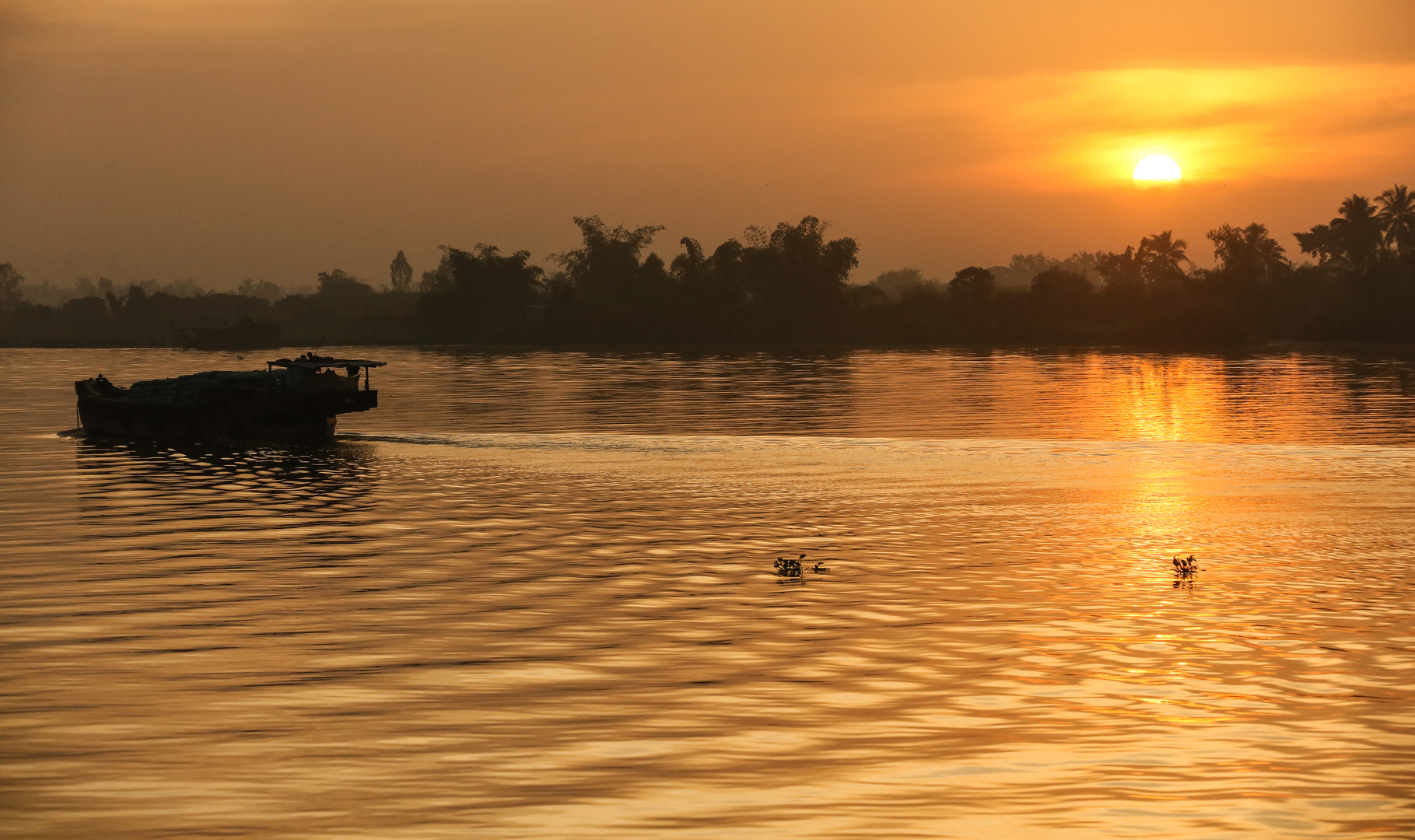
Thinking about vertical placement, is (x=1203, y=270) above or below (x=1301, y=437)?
above

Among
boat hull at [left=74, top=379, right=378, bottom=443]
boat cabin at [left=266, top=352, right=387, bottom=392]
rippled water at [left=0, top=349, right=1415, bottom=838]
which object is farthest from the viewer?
boat cabin at [left=266, top=352, right=387, bottom=392]

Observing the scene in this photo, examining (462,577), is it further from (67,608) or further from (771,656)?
(771,656)

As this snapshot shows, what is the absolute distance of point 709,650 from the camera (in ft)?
51.4

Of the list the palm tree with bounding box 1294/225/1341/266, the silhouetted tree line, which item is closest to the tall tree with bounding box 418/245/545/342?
the silhouetted tree line

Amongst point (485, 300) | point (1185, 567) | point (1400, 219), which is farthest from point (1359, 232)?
point (1185, 567)

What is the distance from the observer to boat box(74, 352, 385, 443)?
49.6 meters

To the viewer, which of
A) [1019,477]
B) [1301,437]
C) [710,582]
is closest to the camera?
[710,582]

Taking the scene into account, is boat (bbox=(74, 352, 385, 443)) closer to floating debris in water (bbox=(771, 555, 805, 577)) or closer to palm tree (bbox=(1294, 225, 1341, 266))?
floating debris in water (bbox=(771, 555, 805, 577))

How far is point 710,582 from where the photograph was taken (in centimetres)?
2044

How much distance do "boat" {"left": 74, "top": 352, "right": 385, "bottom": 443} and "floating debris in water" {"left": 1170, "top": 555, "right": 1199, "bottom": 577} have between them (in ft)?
111

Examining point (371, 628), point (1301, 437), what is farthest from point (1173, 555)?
point (1301, 437)

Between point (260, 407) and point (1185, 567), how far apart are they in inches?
1483

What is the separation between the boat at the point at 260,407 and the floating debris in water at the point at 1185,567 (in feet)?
111

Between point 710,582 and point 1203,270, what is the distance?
6523 inches
